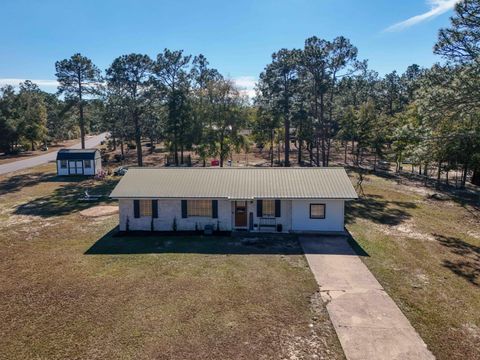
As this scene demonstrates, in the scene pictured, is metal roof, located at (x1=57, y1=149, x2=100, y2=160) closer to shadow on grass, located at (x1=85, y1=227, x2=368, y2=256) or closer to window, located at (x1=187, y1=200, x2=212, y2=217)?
shadow on grass, located at (x1=85, y1=227, x2=368, y2=256)

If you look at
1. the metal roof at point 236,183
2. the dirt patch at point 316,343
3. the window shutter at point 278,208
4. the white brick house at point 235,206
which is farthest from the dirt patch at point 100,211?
the dirt patch at point 316,343

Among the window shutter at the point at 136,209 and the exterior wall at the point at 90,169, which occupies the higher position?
the exterior wall at the point at 90,169

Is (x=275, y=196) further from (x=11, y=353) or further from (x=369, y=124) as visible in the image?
(x=369, y=124)

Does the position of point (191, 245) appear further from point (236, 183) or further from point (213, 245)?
point (236, 183)

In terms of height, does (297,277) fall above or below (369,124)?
below

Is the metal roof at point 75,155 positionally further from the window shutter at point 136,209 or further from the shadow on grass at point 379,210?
the shadow on grass at point 379,210

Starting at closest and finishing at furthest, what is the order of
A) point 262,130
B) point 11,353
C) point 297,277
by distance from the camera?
point 11,353, point 297,277, point 262,130

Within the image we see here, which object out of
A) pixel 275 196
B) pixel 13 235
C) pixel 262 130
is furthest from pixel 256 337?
pixel 262 130
